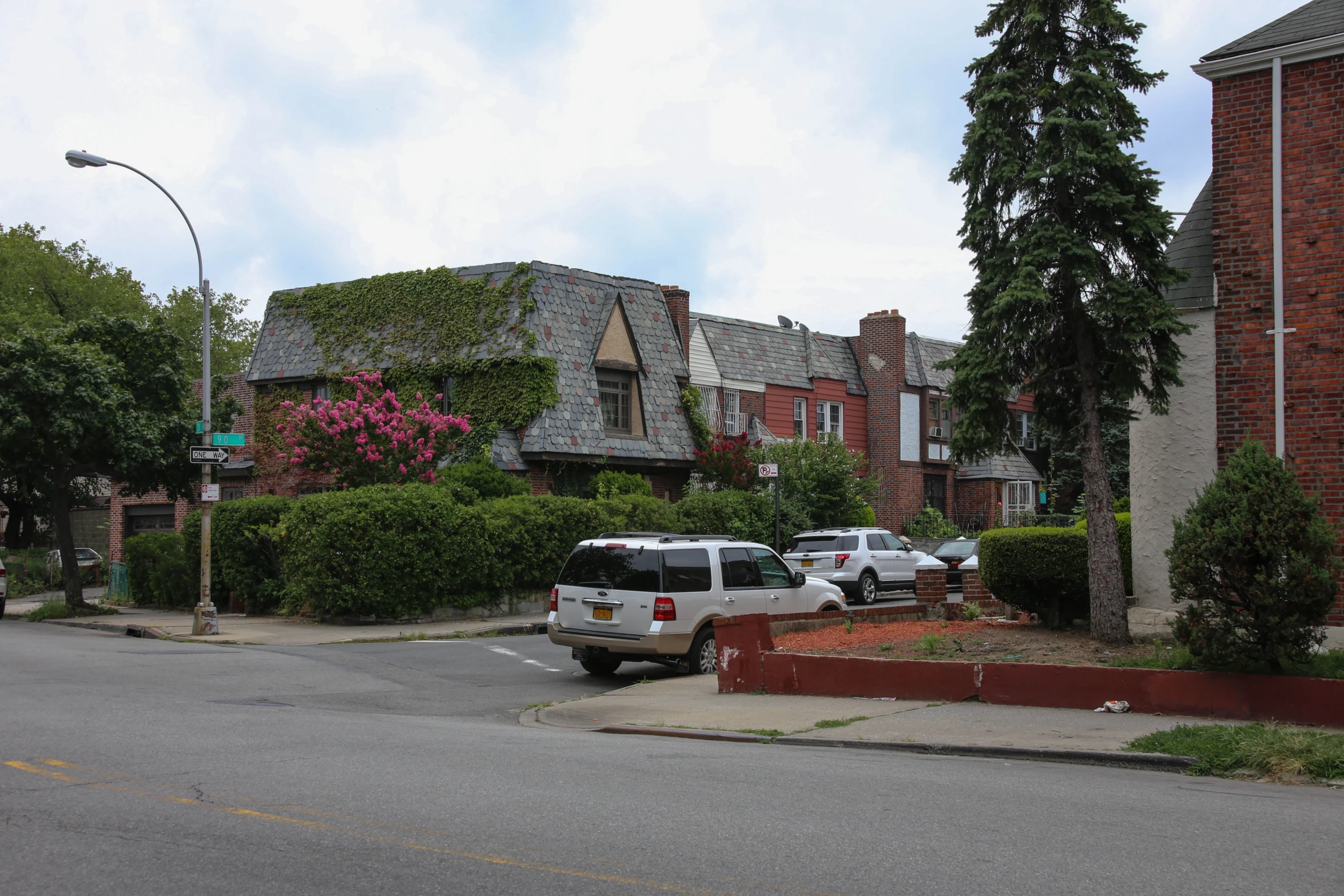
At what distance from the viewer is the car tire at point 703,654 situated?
14711 mm

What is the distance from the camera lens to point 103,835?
245 inches

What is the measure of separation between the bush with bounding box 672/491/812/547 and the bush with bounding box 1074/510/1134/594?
40.5 feet

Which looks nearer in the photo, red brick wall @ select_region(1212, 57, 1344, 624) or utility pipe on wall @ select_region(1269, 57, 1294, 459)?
red brick wall @ select_region(1212, 57, 1344, 624)

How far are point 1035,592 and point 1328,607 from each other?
5.06 meters

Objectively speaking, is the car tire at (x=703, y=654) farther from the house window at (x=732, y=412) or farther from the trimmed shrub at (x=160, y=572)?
the house window at (x=732, y=412)

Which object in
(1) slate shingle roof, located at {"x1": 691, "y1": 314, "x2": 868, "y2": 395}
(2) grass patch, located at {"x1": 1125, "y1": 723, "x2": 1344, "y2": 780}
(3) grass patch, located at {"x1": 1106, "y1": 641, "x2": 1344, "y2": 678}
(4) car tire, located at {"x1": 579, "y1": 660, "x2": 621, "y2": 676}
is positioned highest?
(1) slate shingle roof, located at {"x1": 691, "y1": 314, "x2": 868, "y2": 395}

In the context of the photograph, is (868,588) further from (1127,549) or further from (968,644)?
(968,644)

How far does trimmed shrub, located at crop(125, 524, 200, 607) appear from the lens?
2628 cm

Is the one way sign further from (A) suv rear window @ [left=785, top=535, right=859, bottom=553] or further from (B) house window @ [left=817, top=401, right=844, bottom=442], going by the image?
(B) house window @ [left=817, top=401, right=844, bottom=442]

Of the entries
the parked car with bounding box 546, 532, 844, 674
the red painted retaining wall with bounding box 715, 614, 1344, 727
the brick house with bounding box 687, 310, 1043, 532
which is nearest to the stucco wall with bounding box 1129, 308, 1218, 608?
the red painted retaining wall with bounding box 715, 614, 1344, 727

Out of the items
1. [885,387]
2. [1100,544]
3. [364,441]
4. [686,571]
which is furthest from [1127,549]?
[885,387]

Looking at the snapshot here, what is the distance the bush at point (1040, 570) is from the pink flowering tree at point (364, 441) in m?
14.3

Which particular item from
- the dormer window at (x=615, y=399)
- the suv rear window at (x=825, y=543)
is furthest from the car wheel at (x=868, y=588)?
the dormer window at (x=615, y=399)

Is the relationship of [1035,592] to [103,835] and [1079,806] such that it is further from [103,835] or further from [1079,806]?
[103,835]
